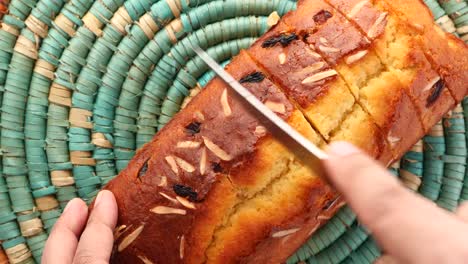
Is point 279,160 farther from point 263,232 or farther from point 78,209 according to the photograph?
point 78,209

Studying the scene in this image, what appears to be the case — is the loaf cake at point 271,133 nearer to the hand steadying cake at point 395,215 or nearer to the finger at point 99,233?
the finger at point 99,233

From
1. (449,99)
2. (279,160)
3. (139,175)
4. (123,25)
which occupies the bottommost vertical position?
(449,99)

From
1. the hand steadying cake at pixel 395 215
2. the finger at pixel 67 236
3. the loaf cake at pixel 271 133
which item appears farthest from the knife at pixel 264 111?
the finger at pixel 67 236

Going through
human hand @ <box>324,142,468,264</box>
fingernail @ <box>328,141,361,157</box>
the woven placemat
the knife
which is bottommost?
human hand @ <box>324,142,468,264</box>

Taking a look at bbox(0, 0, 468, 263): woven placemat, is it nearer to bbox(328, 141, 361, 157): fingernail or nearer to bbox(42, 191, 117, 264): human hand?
bbox(42, 191, 117, 264): human hand

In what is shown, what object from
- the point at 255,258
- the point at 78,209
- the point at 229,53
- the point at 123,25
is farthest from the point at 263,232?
the point at 123,25

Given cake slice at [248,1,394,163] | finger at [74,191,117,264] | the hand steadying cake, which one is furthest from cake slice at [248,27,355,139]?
finger at [74,191,117,264]
